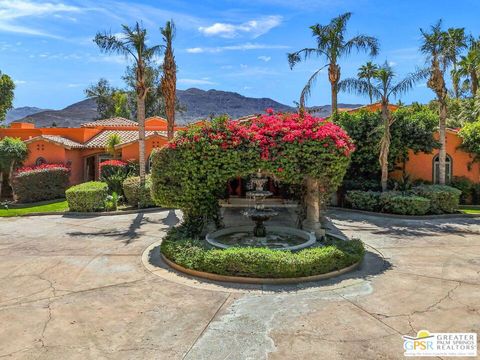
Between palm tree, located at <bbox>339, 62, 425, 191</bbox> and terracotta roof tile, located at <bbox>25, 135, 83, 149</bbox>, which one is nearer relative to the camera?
palm tree, located at <bbox>339, 62, 425, 191</bbox>

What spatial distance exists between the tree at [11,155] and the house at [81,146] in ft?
1.74

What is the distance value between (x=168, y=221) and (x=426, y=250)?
35.1ft

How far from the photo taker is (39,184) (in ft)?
76.8

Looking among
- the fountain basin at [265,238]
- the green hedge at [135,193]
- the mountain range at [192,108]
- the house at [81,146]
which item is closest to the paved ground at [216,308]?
the fountain basin at [265,238]

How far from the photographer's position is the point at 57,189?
24.2 meters

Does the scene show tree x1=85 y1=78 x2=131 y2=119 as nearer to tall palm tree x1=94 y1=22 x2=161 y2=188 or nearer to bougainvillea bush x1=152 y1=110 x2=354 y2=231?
tall palm tree x1=94 y1=22 x2=161 y2=188

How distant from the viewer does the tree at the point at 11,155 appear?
24969mm

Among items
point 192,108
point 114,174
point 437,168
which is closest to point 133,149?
point 114,174

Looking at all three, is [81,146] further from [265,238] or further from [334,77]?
[265,238]

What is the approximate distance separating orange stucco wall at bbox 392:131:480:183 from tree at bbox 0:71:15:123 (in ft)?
136

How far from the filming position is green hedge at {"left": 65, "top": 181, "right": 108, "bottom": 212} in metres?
19.0

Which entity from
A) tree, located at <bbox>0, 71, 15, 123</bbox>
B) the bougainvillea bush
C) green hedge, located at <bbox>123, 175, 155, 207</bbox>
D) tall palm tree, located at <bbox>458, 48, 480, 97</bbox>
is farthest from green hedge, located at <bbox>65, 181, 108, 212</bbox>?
tall palm tree, located at <bbox>458, 48, 480, 97</bbox>

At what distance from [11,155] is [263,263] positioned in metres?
23.0

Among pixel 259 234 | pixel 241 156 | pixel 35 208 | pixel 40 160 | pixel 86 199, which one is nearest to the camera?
pixel 241 156
